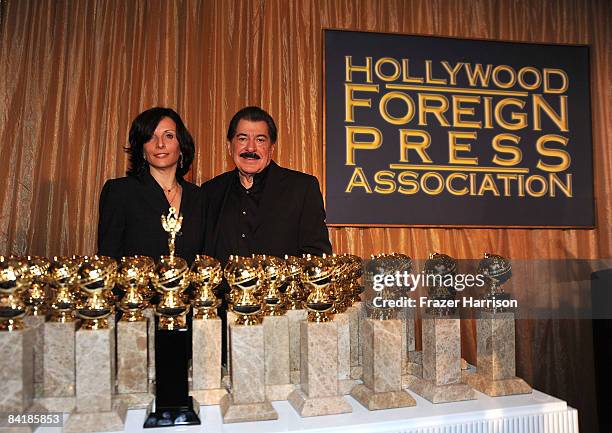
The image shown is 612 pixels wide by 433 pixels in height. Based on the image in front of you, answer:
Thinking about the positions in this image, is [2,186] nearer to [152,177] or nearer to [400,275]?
[152,177]

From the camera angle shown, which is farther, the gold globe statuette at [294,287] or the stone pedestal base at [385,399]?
the gold globe statuette at [294,287]

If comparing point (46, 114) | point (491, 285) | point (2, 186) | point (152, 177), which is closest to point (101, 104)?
point (46, 114)

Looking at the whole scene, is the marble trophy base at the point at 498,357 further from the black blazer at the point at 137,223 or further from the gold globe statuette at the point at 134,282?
the black blazer at the point at 137,223

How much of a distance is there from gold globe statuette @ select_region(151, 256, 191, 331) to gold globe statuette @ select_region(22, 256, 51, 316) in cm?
28

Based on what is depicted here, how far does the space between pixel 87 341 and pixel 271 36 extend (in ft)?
7.62

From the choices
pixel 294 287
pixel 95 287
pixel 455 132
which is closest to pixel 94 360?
pixel 95 287

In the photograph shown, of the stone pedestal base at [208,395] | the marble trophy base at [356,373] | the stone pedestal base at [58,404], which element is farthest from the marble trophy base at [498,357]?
the stone pedestal base at [58,404]

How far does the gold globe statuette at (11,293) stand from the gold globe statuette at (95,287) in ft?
0.35

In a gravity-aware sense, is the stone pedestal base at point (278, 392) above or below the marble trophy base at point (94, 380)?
A: below

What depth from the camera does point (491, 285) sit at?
1.31 meters

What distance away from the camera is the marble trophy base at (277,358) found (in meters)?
1.24

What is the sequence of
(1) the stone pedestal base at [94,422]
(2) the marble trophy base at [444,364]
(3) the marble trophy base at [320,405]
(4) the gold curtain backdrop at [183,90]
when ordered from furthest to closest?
(4) the gold curtain backdrop at [183,90] → (2) the marble trophy base at [444,364] → (3) the marble trophy base at [320,405] → (1) the stone pedestal base at [94,422]

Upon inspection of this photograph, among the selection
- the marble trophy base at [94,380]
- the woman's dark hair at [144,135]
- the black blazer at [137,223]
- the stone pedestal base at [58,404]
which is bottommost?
the stone pedestal base at [58,404]

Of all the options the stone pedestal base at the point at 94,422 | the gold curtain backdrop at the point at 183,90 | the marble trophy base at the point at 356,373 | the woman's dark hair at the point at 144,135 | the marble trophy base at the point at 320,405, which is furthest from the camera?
the gold curtain backdrop at the point at 183,90
